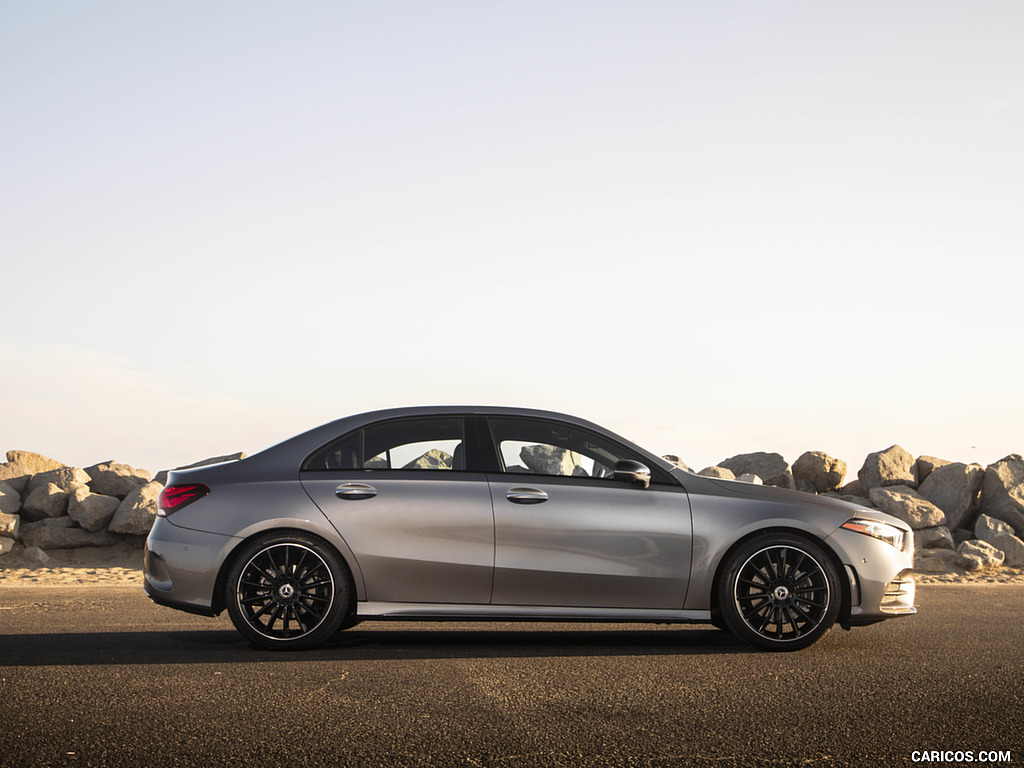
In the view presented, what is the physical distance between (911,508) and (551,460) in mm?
12475

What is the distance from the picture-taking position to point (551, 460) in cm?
686

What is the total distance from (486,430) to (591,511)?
0.96 meters

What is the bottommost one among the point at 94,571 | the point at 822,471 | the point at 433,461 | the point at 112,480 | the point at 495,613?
the point at 94,571

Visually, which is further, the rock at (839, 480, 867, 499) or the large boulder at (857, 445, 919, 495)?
the rock at (839, 480, 867, 499)

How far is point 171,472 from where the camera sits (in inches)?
269

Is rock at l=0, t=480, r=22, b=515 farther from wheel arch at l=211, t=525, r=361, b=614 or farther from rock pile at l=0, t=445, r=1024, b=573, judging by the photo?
wheel arch at l=211, t=525, r=361, b=614

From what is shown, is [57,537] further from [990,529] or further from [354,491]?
[990,529]

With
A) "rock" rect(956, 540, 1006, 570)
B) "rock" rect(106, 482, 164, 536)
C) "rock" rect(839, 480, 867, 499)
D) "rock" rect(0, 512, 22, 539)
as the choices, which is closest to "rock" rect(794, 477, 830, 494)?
"rock" rect(839, 480, 867, 499)

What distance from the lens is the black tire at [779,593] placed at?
6.54m

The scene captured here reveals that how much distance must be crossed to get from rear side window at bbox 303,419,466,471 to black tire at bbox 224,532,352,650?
612 millimetres

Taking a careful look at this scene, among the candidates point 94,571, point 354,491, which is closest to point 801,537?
point 354,491

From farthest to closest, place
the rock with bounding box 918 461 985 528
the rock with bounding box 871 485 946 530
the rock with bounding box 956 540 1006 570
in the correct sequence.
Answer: the rock with bounding box 918 461 985 528 < the rock with bounding box 871 485 946 530 < the rock with bounding box 956 540 1006 570

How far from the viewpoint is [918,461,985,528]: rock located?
59.3ft

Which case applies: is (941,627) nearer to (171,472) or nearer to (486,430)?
(486,430)
